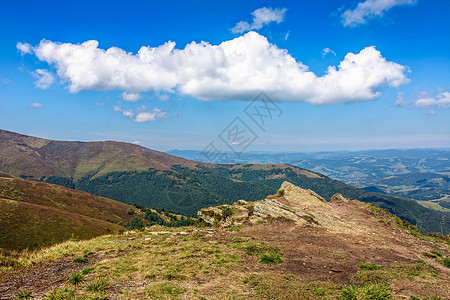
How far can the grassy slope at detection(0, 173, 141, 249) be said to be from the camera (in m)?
73.3

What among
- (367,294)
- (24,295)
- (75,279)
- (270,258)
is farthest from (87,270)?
(367,294)

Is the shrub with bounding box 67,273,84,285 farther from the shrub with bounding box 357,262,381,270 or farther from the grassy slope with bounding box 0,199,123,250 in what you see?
the grassy slope with bounding box 0,199,123,250

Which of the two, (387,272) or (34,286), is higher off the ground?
(34,286)

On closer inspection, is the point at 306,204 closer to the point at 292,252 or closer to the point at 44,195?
the point at 292,252

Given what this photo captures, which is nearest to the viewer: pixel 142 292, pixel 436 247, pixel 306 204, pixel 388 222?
pixel 142 292

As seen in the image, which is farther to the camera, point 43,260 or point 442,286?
point 43,260

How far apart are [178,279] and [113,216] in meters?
154

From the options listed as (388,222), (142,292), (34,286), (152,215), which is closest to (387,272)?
(142,292)

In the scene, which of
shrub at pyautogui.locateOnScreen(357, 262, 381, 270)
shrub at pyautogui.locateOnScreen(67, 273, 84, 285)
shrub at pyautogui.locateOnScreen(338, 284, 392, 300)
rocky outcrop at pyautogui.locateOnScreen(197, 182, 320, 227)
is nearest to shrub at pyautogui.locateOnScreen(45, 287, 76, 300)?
shrub at pyautogui.locateOnScreen(67, 273, 84, 285)

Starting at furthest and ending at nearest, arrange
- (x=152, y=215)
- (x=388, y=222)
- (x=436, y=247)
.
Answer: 1. (x=152, y=215)
2. (x=388, y=222)
3. (x=436, y=247)

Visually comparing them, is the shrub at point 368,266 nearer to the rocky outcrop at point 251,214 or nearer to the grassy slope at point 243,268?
the grassy slope at point 243,268

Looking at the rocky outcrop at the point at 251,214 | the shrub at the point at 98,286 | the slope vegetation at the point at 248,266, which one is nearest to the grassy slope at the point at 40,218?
the rocky outcrop at the point at 251,214

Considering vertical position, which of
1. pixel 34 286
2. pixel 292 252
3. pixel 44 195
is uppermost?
pixel 34 286

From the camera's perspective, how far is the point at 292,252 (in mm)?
15922
